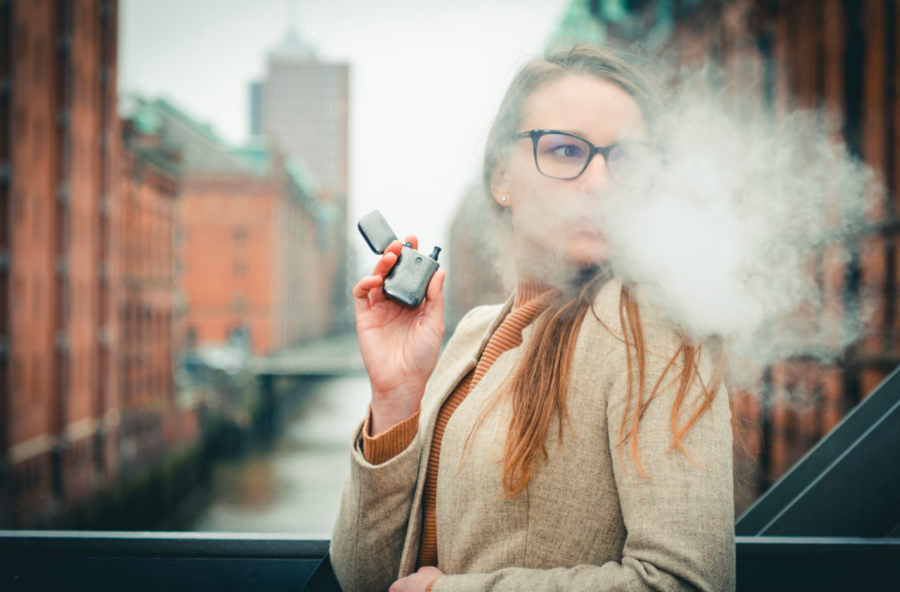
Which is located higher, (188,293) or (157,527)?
(188,293)

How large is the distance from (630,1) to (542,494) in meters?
7.93

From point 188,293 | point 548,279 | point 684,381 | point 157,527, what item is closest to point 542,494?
point 684,381

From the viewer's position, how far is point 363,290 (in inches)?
48.3

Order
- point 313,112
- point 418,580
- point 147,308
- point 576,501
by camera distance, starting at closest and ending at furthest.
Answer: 1. point 576,501
2. point 418,580
3. point 147,308
4. point 313,112

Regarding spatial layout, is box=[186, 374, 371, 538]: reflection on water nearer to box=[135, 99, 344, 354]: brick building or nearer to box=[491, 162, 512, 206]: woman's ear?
box=[135, 99, 344, 354]: brick building

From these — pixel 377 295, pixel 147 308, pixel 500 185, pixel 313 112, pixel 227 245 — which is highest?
pixel 313 112

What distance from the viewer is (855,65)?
923 cm

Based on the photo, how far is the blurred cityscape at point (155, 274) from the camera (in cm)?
802

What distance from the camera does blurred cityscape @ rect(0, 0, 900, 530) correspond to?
26.3ft

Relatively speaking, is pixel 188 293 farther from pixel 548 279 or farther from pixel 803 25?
pixel 548 279

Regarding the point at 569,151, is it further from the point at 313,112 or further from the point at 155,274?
the point at 313,112

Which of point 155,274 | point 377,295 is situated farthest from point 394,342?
point 155,274

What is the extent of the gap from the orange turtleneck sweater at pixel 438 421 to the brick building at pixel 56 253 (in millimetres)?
13462

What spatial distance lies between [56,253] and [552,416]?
1631cm
